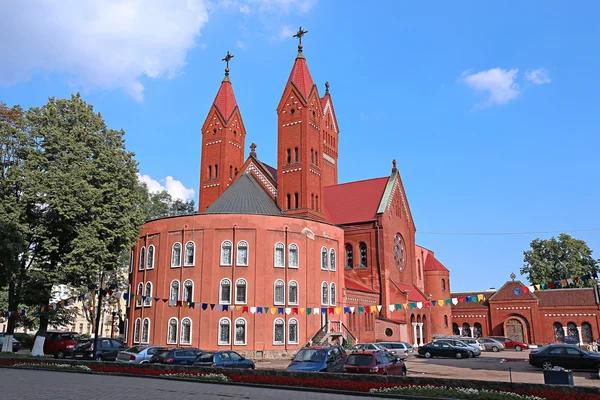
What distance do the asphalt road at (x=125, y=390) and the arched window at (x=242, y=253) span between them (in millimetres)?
16219

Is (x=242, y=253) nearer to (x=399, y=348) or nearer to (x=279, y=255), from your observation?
(x=279, y=255)

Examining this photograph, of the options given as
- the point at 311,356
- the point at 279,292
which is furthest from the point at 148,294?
the point at 311,356

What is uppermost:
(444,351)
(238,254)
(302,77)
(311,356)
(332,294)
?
(302,77)

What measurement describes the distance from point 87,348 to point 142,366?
11.1m

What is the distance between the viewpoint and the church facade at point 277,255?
34062 mm

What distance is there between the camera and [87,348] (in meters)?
29.7

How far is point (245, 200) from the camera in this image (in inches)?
1602

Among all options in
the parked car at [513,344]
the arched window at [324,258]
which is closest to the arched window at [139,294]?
the arched window at [324,258]

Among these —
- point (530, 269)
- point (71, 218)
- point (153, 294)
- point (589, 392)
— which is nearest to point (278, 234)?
point (153, 294)

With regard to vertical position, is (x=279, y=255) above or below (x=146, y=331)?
above

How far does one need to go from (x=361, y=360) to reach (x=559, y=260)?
2517 inches

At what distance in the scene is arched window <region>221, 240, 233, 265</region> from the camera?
34.7 m

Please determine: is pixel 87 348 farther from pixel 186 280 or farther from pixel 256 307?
pixel 256 307

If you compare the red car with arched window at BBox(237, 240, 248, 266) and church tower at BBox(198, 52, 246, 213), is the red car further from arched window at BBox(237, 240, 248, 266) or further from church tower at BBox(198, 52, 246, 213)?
church tower at BBox(198, 52, 246, 213)
